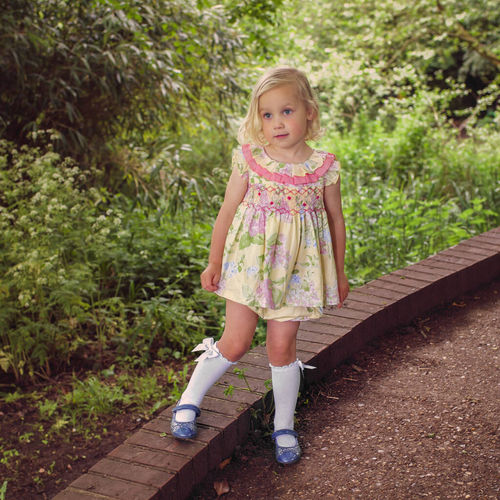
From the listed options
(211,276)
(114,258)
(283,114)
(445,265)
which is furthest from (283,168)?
(114,258)

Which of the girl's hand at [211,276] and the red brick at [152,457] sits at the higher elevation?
the girl's hand at [211,276]

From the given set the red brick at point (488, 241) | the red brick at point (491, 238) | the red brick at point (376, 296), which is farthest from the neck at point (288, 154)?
the red brick at point (491, 238)

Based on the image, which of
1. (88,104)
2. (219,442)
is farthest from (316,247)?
(88,104)

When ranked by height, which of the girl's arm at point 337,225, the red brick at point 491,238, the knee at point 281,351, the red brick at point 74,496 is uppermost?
the girl's arm at point 337,225

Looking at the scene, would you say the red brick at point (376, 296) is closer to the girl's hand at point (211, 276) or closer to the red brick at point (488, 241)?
the red brick at point (488, 241)

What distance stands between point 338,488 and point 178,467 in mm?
A: 521

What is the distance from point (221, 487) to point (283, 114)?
1237mm

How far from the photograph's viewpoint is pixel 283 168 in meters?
2.08

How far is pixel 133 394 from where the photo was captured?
314 cm

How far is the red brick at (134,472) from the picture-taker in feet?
6.31

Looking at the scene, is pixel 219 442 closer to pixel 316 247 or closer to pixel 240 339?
pixel 240 339

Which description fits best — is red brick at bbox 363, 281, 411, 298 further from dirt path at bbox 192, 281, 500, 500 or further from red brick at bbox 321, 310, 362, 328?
red brick at bbox 321, 310, 362, 328

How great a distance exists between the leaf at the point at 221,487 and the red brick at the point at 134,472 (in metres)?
0.21

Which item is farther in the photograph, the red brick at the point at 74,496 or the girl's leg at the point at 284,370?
the girl's leg at the point at 284,370
